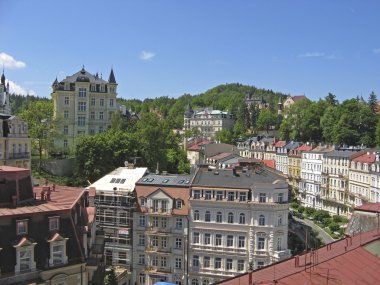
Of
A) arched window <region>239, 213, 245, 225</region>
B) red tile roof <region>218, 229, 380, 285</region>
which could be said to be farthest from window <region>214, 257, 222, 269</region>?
red tile roof <region>218, 229, 380, 285</region>

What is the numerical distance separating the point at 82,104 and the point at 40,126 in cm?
1167

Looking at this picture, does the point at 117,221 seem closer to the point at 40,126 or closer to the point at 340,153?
the point at 40,126

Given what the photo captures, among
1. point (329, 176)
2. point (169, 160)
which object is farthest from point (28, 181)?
point (329, 176)

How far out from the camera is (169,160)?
245 ft

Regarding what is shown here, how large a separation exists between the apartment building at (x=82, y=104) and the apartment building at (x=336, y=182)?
39.7m

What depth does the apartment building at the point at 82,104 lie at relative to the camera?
2945 inches

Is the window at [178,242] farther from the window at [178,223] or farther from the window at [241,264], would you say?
the window at [241,264]

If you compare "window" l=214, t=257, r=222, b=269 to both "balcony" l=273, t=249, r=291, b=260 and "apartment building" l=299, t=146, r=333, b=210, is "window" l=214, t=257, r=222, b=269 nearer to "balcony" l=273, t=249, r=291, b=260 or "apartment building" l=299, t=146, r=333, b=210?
"balcony" l=273, t=249, r=291, b=260

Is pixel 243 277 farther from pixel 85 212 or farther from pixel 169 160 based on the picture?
pixel 169 160

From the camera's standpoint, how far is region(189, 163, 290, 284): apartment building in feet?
131

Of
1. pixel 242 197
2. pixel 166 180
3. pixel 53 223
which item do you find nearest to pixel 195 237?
pixel 242 197

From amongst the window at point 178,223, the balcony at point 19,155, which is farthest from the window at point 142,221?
the balcony at point 19,155

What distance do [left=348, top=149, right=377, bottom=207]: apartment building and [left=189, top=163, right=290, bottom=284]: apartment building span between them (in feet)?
106

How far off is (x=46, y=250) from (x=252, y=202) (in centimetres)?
2260
